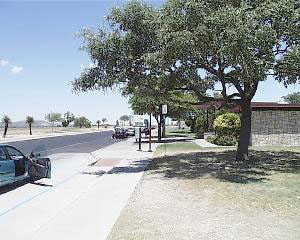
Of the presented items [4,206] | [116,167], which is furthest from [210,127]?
[4,206]

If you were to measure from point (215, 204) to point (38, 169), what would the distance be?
5.93 meters

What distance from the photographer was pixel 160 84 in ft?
59.1

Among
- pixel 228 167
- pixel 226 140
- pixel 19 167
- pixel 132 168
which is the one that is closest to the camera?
pixel 19 167

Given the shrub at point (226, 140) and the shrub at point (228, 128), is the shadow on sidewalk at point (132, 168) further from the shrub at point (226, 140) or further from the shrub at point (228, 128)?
the shrub at point (228, 128)

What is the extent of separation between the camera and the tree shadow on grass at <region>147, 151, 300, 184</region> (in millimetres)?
14789

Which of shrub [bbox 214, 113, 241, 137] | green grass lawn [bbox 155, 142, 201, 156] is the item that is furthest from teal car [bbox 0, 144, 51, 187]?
shrub [bbox 214, 113, 241, 137]

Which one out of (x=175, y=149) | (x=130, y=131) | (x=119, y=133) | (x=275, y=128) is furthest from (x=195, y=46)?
(x=130, y=131)

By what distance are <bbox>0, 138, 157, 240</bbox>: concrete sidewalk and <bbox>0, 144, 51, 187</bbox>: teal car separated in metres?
0.74

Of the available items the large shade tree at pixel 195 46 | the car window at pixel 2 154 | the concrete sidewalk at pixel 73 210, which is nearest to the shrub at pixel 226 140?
the large shade tree at pixel 195 46

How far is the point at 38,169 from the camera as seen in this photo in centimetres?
1362

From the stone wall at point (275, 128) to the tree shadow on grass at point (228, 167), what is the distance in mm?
6763

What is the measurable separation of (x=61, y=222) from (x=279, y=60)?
10.4 meters

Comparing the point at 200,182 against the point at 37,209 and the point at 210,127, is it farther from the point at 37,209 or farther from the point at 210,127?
the point at 210,127

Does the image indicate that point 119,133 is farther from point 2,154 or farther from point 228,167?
point 2,154
